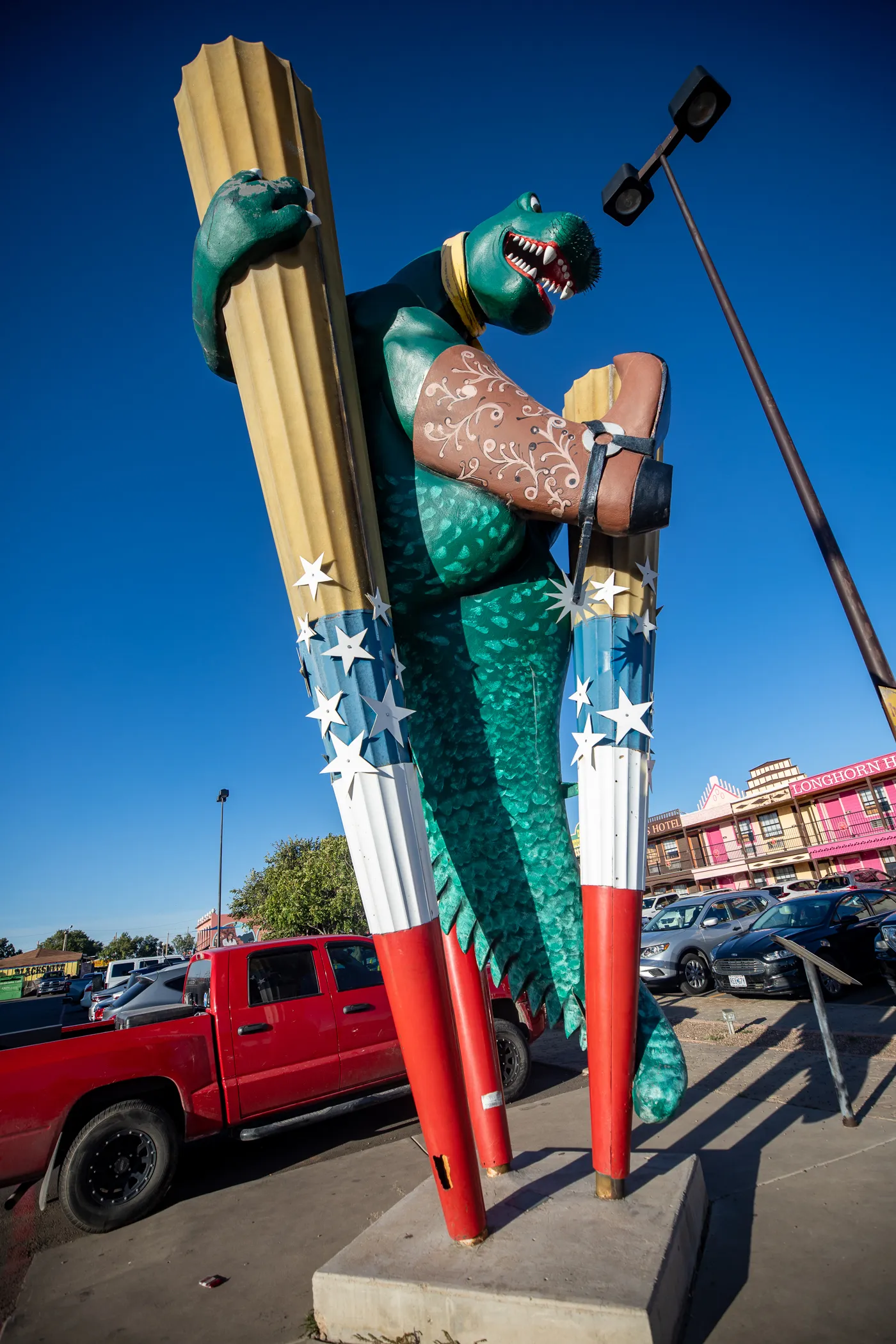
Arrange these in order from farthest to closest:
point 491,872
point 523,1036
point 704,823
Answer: point 704,823
point 523,1036
point 491,872

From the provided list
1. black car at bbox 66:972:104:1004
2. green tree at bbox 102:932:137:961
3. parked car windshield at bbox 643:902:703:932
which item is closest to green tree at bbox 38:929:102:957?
green tree at bbox 102:932:137:961

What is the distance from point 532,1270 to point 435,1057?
0.64 metres

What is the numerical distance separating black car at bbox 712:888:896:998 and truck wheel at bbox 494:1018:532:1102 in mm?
3676

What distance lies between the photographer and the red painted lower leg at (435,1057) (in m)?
2.10

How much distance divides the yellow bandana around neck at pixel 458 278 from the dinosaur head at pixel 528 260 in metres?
0.03

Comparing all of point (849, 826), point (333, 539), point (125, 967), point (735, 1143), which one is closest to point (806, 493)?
point (333, 539)

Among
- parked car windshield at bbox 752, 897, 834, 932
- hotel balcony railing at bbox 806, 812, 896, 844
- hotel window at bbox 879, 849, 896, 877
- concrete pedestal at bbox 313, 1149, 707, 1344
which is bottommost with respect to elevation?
hotel window at bbox 879, 849, 896, 877

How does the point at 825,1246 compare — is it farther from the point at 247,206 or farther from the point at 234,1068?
the point at 247,206

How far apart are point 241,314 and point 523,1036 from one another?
5.89m

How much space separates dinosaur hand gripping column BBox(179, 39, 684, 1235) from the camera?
2.19m

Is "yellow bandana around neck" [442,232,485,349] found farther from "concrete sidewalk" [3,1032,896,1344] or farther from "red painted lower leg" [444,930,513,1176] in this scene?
"concrete sidewalk" [3,1032,896,1344]

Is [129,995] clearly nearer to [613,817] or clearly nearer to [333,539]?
[613,817]

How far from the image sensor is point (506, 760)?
105 inches

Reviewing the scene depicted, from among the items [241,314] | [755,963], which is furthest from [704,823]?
[241,314]
